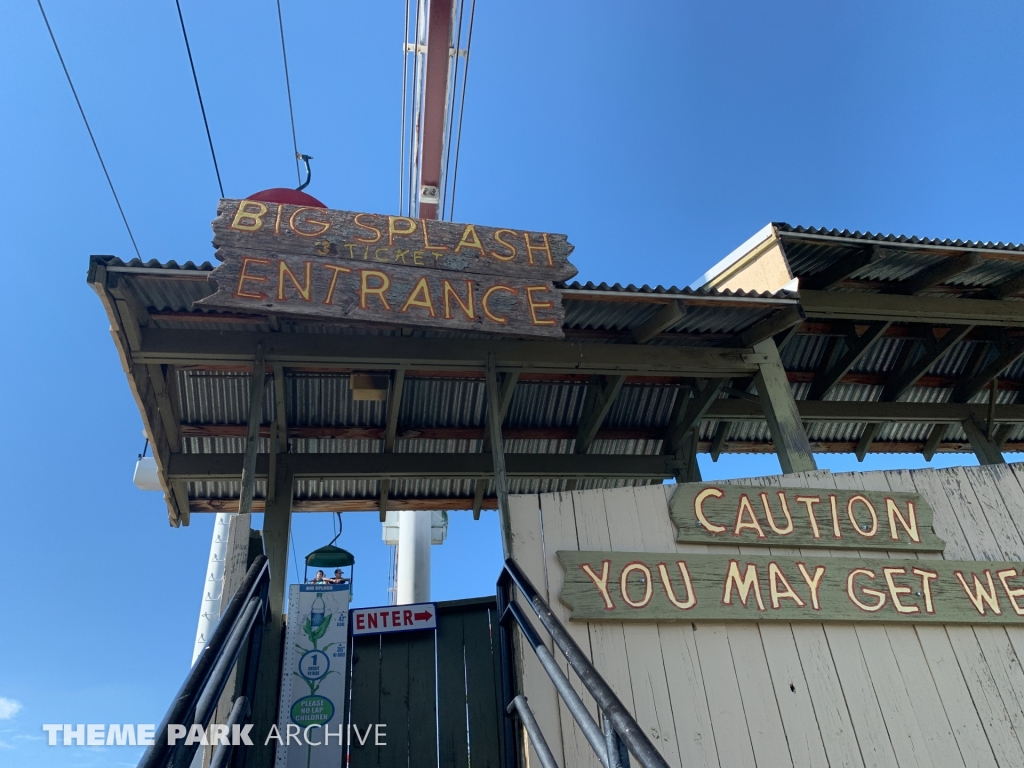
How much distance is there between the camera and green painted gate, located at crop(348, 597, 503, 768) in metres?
4.55

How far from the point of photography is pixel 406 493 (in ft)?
27.8

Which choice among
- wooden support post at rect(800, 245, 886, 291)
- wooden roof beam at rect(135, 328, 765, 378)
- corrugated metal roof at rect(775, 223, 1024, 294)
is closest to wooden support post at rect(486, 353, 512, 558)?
wooden roof beam at rect(135, 328, 765, 378)

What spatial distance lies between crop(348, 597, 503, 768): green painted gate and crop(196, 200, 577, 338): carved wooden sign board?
2108mm

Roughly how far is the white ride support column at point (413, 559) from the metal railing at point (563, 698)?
836cm

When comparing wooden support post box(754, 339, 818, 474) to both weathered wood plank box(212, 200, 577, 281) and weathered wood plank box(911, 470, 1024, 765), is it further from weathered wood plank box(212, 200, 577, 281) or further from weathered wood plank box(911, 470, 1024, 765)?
weathered wood plank box(212, 200, 577, 281)

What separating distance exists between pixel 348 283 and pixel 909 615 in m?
4.12

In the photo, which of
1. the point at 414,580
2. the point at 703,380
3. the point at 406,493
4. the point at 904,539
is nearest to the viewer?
the point at 904,539

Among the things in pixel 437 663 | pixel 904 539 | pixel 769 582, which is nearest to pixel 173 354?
pixel 437 663

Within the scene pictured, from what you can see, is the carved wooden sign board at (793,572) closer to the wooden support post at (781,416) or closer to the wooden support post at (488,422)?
the wooden support post at (781,416)

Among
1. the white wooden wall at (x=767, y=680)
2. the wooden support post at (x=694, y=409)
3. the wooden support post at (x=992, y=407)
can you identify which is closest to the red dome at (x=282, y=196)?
the wooden support post at (x=694, y=409)

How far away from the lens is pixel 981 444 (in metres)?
8.99

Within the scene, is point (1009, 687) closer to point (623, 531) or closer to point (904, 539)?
point (904, 539)

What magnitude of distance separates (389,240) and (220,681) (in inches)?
145

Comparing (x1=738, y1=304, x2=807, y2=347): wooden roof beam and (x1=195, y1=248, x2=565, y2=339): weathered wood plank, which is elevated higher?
(x1=738, y1=304, x2=807, y2=347): wooden roof beam
